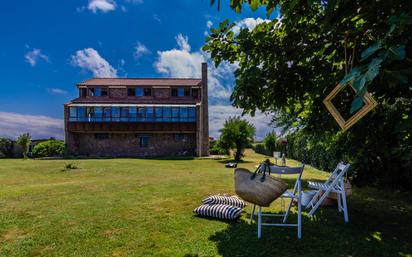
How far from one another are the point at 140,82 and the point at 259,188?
33.1 meters

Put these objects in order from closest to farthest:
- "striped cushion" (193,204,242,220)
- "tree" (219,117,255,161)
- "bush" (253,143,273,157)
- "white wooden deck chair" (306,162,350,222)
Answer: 1. "white wooden deck chair" (306,162,350,222)
2. "striped cushion" (193,204,242,220)
3. "tree" (219,117,255,161)
4. "bush" (253,143,273,157)

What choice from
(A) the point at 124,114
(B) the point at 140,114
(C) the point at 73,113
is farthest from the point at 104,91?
(B) the point at 140,114

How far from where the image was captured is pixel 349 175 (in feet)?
33.0

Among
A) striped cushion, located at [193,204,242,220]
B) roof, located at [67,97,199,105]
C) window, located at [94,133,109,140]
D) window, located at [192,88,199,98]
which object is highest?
window, located at [192,88,199,98]

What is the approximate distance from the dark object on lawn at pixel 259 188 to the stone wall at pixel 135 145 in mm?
27466

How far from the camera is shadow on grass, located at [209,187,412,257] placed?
3.69m

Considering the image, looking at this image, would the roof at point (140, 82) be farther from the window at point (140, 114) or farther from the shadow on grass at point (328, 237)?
the shadow on grass at point (328, 237)

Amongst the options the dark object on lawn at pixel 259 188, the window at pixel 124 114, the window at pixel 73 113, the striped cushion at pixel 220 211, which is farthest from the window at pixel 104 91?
the dark object on lawn at pixel 259 188

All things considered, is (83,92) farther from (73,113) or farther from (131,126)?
(131,126)

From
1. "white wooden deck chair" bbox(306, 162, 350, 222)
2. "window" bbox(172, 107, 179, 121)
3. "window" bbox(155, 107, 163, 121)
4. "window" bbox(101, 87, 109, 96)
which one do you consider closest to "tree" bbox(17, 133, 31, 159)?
"window" bbox(101, 87, 109, 96)

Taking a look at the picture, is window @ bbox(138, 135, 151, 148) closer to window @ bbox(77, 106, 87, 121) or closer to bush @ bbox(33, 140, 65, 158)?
window @ bbox(77, 106, 87, 121)

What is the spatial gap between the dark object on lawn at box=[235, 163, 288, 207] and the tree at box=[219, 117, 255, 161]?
20287 millimetres

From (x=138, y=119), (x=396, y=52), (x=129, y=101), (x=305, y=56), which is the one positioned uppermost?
(x=129, y=101)

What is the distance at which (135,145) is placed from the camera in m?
31.2
